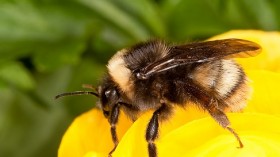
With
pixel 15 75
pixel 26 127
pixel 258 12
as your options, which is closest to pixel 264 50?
pixel 258 12

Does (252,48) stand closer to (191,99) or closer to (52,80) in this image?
(191,99)

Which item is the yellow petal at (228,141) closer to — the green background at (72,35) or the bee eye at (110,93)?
the bee eye at (110,93)

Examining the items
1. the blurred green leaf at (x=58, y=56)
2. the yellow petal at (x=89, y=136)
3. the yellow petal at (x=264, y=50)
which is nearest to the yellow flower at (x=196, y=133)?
the yellow petal at (x=89, y=136)

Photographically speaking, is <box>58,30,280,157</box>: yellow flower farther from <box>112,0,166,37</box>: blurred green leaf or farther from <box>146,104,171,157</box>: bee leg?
<box>112,0,166,37</box>: blurred green leaf

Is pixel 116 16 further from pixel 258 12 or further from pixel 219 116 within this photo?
pixel 219 116

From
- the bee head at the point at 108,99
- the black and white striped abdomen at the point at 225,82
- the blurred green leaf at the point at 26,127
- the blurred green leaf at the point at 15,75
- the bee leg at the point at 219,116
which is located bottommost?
the bee leg at the point at 219,116
